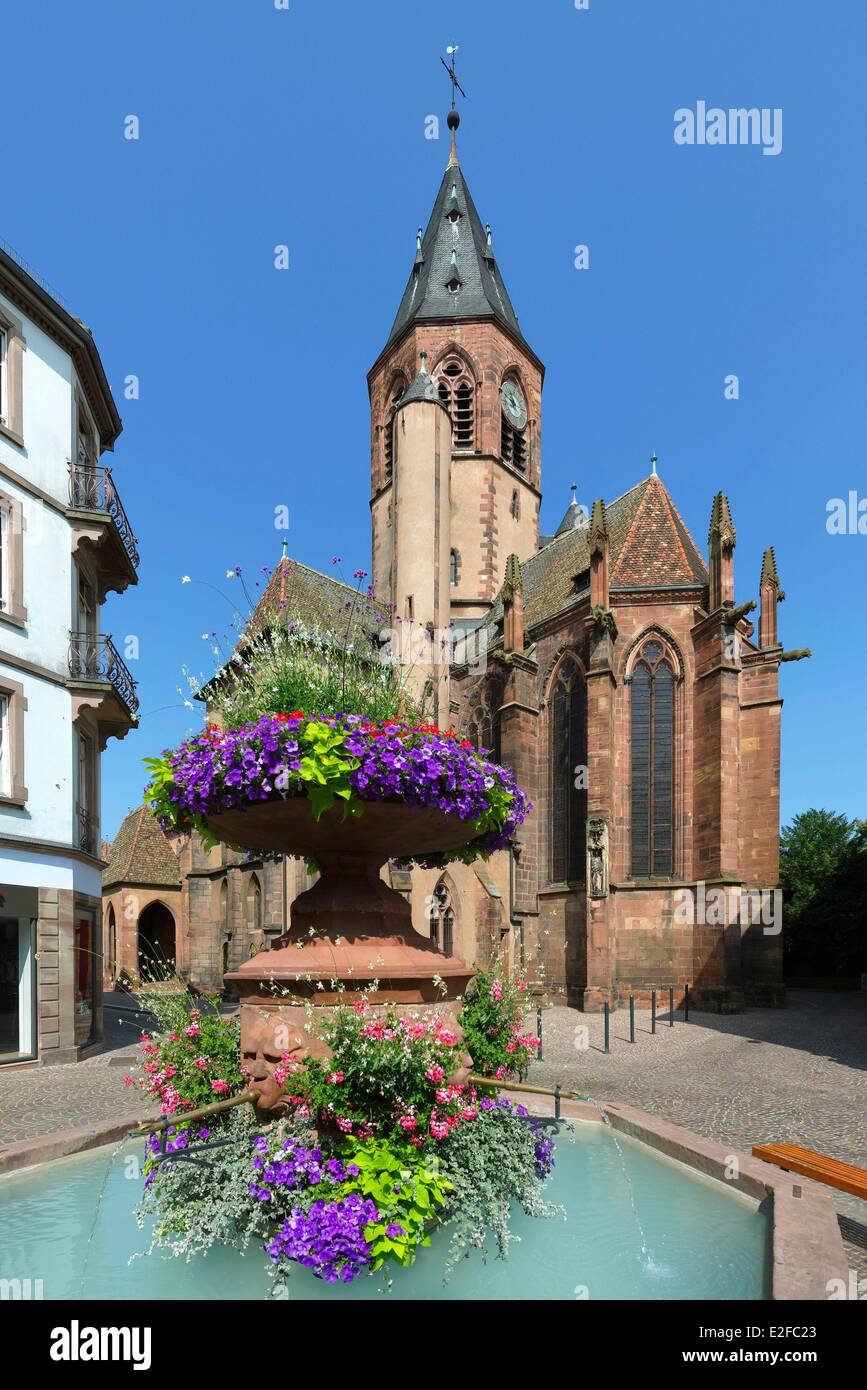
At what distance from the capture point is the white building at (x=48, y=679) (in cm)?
1566

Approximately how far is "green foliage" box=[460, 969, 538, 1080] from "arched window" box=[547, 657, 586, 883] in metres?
21.0

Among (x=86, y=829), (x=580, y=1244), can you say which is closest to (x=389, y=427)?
(x=86, y=829)

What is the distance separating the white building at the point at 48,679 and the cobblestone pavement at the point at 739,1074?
29.5 ft

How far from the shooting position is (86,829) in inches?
725

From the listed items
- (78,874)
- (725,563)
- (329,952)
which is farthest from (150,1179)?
(725,563)

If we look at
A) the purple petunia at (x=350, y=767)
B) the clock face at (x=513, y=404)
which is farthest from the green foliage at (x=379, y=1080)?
the clock face at (x=513, y=404)

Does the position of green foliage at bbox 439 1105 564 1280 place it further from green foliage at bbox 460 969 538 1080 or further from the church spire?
the church spire

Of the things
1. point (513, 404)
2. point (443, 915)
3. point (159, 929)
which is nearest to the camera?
point (443, 915)

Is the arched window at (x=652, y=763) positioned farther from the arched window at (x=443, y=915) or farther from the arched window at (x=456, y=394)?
the arched window at (x=456, y=394)

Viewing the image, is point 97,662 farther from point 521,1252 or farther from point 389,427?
point 389,427

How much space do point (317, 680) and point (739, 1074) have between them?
37.6 feet

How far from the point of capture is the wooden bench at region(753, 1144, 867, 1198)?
595 centimetres
